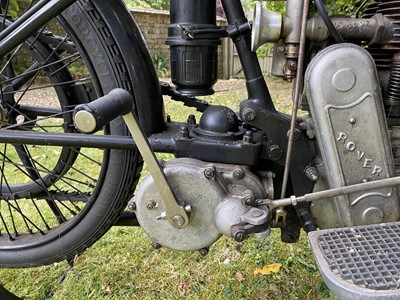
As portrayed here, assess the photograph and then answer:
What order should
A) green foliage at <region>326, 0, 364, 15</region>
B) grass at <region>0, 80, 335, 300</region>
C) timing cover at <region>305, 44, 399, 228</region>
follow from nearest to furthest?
1. timing cover at <region>305, 44, 399, 228</region>
2. grass at <region>0, 80, 335, 300</region>
3. green foliage at <region>326, 0, 364, 15</region>

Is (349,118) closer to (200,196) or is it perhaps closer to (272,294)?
(200,196)

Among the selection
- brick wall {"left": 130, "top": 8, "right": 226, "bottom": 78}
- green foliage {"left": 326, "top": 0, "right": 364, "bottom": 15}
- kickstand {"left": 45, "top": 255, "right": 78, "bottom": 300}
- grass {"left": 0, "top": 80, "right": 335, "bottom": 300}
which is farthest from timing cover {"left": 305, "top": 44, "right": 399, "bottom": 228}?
brick wall {"left": 130, "top": 8, "right": 226, "bottom": 78}

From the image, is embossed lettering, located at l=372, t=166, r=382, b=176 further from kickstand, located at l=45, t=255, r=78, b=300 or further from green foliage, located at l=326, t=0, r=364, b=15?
green foliage, located at l=326, t=0, r=364, b=15

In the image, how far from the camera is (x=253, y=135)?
1033mm

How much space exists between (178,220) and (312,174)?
0.37 metres

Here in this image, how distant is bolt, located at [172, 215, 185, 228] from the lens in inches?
38.8

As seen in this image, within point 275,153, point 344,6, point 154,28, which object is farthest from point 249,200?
point 154,28

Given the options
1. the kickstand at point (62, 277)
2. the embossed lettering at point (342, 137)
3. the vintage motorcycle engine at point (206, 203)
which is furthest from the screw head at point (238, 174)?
the kickstand at point (62, 277)

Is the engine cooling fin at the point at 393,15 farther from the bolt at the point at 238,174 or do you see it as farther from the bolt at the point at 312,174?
the bolt at the point at 238,174

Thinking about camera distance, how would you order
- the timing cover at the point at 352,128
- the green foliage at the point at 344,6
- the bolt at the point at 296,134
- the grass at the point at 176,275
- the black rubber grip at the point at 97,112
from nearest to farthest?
the black rubber grip at the point at 97,112, the timing cover at the point at 352,128, the bolt at the point at 296,134, the grass at the point at 176,275, the green foliage at the point at 344,6

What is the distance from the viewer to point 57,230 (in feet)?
3.97

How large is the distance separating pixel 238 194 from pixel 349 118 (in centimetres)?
33

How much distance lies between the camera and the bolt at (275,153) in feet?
3.33

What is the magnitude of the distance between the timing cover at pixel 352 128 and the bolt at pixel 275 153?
10 centimetres
